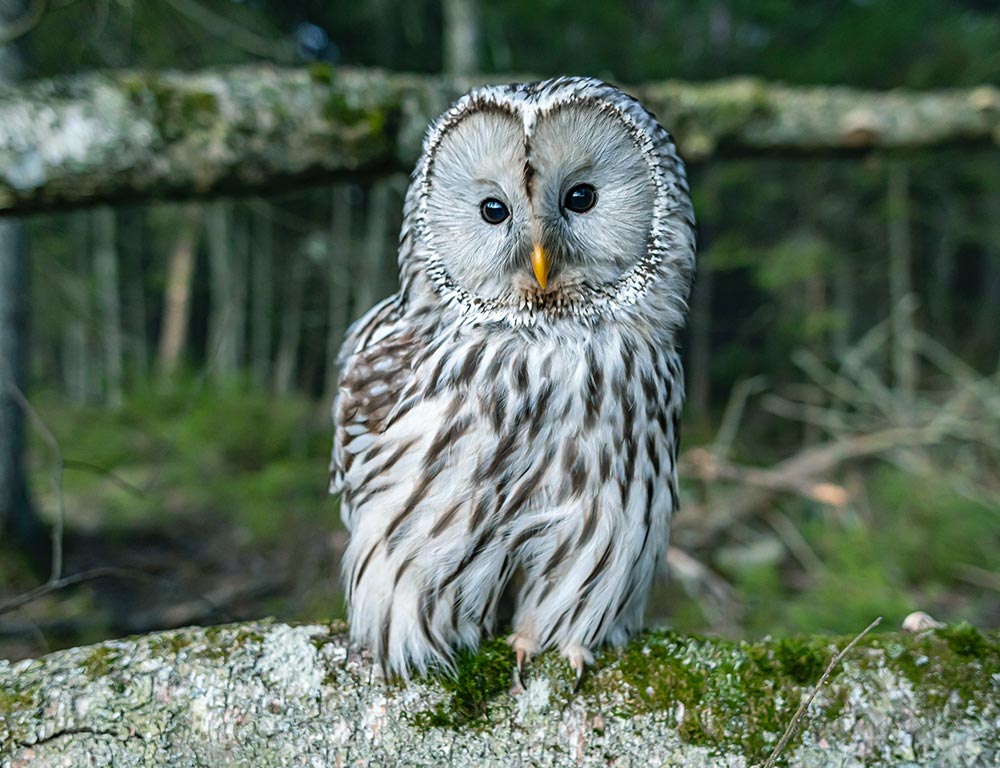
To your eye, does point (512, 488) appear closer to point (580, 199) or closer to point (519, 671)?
point (519, 671)

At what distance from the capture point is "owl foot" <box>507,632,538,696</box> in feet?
5.01

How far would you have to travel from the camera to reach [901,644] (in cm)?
148

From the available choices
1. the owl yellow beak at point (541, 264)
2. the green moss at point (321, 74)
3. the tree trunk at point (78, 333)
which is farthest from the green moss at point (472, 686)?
the tree trunk at point (78, 333)

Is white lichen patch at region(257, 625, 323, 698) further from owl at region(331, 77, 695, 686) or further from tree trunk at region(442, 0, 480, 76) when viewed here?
tree trunk at region(442, 0, 480, 76)

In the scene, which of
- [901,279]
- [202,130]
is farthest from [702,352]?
[202,130]

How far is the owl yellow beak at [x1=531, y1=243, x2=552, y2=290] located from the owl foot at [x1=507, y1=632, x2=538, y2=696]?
80 centimetres

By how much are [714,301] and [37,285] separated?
1188cm

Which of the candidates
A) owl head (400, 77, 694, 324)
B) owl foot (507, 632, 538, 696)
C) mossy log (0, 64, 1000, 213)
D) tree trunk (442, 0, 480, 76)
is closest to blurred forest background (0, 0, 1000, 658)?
tree trunk (442, 0, 480, 76)

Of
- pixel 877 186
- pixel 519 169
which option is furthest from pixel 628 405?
pixel 877 186

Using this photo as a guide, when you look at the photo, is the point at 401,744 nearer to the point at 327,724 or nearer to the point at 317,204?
the point at 327,724

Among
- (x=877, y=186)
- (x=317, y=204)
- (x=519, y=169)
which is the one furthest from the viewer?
(x=317, y=204)

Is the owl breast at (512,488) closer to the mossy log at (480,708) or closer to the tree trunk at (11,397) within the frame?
the mossy log at (480,708)

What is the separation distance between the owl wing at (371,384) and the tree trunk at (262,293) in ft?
41.5

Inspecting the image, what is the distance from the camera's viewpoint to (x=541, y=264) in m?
1.54
